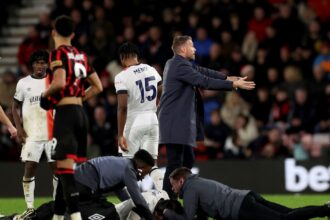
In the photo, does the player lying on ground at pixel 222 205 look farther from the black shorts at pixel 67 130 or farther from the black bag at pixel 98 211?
the black shorts at pixel 67 130

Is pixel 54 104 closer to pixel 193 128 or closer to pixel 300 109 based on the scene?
pixel 193 128

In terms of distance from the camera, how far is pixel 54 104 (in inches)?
389

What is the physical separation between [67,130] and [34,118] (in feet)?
10.1

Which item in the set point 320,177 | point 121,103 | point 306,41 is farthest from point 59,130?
point 306,41

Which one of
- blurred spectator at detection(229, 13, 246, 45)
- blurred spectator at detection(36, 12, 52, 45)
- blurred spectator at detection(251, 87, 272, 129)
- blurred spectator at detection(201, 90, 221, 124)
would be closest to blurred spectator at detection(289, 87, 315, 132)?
blurred spectator at detection(251, 87, 272, 129)

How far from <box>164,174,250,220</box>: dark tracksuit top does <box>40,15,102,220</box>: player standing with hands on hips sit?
49.4 inches

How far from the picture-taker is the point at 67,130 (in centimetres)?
980

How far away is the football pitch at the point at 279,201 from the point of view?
14.0 metres

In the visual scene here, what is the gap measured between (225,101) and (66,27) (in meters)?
9.23

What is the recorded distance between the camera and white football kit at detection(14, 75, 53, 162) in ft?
41.7

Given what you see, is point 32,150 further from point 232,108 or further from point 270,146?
point 232,108

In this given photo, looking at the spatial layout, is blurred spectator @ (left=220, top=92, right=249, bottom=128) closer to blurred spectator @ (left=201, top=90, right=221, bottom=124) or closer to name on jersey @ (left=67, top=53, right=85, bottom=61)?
blurred spectator @ (left=201, top=90, right=221, bottom=124)

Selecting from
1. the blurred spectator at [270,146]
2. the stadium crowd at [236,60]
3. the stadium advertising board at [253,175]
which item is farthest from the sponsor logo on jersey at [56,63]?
the blurred spectator at [270,146]

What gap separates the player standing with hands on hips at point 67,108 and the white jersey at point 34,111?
2816 mm
